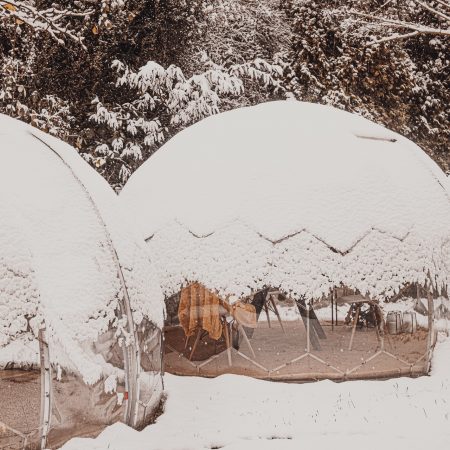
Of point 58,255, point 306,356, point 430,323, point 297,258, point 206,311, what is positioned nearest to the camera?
point 58,255

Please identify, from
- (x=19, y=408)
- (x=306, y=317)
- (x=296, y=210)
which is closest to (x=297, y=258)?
(x=296, y=210)

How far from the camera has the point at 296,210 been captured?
845 cm

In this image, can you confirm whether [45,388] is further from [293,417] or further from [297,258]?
[297,258]

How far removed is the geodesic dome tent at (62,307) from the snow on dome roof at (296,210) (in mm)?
1824

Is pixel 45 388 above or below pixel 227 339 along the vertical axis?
above

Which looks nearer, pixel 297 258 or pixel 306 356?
pixel 297 258

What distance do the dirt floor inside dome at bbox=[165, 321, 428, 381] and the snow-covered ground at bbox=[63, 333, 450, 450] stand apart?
0.18 m

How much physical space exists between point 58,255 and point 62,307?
1.60ft

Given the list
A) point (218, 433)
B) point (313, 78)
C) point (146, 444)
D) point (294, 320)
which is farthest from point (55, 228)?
point (313, 78)

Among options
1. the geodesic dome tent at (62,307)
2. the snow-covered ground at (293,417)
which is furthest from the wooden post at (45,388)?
the snow-covered ground at (293,417)

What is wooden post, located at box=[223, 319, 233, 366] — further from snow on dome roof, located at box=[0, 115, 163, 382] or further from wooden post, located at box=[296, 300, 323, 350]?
snow on dome roof, located at box=[0, 115, 163, 382]

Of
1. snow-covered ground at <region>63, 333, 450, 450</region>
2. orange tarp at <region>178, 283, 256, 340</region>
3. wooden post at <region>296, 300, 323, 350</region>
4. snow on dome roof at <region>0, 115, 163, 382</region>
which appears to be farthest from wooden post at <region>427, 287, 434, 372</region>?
snow on dome roof at <region>0, 115, 163, 382</region>

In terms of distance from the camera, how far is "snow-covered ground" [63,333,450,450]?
20.5 feet

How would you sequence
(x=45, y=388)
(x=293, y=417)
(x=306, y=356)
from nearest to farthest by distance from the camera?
(x=45, y=388), (x=293, y=417), (x=306, y=356)
